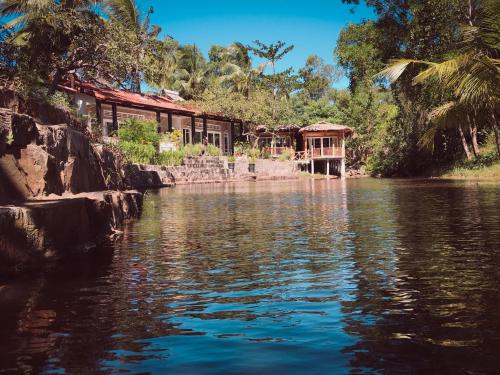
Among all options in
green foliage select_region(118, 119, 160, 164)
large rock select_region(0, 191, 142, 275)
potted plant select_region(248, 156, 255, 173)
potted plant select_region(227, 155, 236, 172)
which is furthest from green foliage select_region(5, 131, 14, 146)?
potted plant select_region(248, 156, 255, 173)

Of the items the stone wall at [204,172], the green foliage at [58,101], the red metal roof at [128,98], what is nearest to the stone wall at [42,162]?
the green foliage at [58,101]

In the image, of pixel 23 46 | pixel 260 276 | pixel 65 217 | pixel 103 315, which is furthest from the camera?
pixel 23 46

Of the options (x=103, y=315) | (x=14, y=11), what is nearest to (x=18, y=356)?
(x=103, y=315)

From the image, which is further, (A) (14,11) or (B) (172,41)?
(B) (172,41)

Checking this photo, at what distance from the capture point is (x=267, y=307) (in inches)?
185

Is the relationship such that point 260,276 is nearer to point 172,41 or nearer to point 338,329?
point 338,329

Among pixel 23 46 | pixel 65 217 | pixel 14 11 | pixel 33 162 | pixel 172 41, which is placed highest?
pixel 172 41

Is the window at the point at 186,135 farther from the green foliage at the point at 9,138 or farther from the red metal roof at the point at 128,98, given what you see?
the green foliage at the point at 9,138

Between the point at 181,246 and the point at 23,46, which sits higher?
the point at 23,46

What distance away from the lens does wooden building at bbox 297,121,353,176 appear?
158ft

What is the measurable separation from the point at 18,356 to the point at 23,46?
25728 mm

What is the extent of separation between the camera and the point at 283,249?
312 inches

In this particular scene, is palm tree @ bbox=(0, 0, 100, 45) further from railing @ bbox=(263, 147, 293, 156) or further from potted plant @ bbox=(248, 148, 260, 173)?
railing @ bbox=(263, 147, 293, 156)

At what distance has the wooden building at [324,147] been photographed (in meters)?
48.1
